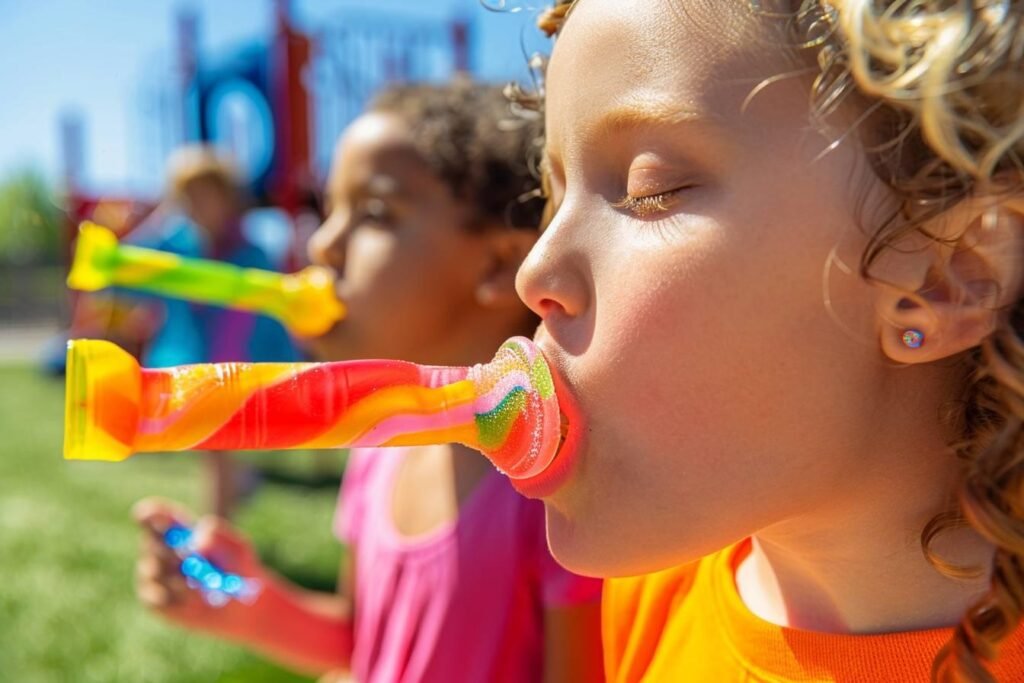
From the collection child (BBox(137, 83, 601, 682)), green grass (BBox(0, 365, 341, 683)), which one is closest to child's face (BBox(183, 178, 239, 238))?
green grass (BBox(0, 365, 341, 683))

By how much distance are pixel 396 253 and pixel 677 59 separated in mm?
1185

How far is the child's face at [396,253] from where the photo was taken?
1998 mm

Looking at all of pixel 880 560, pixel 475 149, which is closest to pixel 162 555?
pixel 475 149

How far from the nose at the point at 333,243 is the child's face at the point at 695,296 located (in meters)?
1.18

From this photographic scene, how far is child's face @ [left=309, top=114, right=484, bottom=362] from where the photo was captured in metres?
2.00

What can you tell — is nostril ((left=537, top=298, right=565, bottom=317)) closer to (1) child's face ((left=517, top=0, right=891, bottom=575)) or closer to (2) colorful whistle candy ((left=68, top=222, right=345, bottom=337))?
(1) child's face ((left=517, top=0, right=891, bottom=575))

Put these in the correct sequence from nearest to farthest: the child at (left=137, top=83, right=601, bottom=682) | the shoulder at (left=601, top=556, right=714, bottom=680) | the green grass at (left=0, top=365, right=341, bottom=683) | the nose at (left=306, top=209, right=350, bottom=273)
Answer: the shoulder at (left=601, top=556, right=714, bottom=680) < the child at (left=137, top=83, right=601, bottom=682) < the nose at (left=306, top=209, right=350, bottom=273) < the green grass at (left=0, top=365, right=341, bottom=683)

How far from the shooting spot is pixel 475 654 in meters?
1.64

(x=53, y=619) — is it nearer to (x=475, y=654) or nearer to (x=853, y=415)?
(x=475, y=654)

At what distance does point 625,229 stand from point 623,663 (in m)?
0.66

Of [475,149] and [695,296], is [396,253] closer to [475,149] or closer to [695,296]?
[475,149]

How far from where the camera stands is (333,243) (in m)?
2.08

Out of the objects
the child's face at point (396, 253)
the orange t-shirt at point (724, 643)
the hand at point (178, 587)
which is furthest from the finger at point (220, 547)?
the orange t-shirt at point (724, 643)

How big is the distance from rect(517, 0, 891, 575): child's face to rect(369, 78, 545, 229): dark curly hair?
43.3 inches
